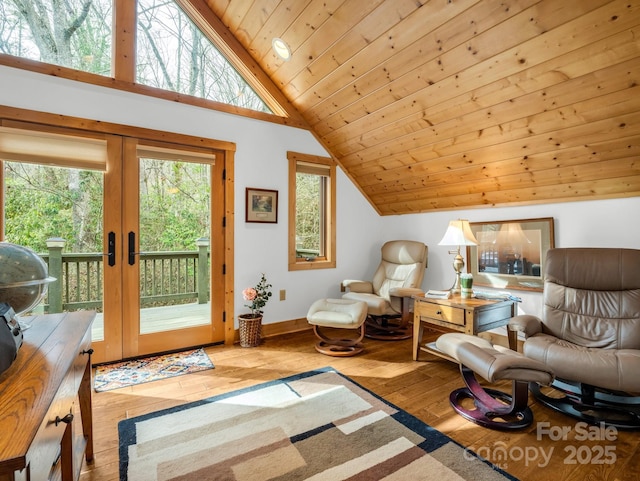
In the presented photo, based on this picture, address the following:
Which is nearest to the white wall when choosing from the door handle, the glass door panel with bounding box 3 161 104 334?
the glass door panel with bounding box 3 161 104 334

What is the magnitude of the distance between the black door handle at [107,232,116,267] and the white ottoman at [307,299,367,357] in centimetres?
179

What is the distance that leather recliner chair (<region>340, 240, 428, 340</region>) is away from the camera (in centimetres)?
335

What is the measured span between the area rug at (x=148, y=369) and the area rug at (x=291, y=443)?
1.93 feet

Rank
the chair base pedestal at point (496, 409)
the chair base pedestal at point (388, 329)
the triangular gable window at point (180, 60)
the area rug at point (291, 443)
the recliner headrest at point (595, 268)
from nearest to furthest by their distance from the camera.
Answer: the area rug at point (291, 443) → the chair base pedestal at point (496, 409) → the recliner headrest at point (595, 268) → the triangular gable window at point (180, 60) → the chair base pedestal at point (388, 329)

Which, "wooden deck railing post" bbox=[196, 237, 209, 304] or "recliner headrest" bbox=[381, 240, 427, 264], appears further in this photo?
"recliner headrest" bbox=[381, 240, 427, 264]

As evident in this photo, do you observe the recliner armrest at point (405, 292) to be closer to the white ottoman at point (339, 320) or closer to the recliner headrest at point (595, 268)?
the white ottoman at point (339, 320)

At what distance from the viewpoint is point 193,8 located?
317cm

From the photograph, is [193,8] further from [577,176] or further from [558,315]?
[558,315]

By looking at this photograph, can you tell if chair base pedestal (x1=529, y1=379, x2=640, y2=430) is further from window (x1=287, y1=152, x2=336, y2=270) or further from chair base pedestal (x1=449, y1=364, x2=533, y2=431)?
window (x1=287, y1=152, x2=336, y2=270)

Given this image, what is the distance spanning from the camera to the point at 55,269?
2.65m

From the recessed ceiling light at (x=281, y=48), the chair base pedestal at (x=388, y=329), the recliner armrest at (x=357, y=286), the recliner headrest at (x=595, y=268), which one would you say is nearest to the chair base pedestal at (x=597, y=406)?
the recliner headrest at (x=595, y=268)

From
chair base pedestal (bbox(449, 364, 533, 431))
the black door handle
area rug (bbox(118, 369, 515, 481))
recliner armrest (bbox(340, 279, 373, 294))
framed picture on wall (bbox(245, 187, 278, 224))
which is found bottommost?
area rug (bbox(118, 369, 515, 481))

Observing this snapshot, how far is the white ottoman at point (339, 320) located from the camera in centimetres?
294

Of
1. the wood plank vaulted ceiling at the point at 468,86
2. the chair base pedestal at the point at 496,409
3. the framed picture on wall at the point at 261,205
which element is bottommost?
the chair base pedestal at the point at 496,409
